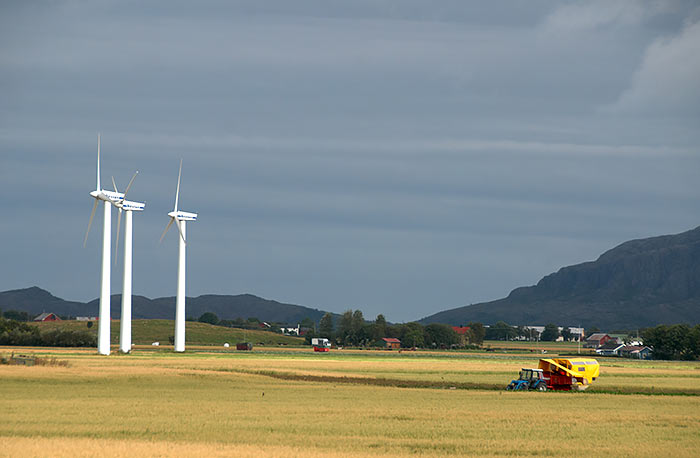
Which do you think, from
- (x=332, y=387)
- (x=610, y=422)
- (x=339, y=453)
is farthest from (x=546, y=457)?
(x=332, y=387)

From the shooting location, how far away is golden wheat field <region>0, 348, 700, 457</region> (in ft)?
147

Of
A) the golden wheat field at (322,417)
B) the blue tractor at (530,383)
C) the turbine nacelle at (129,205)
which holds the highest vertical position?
the turbine nacelle at (129,205)

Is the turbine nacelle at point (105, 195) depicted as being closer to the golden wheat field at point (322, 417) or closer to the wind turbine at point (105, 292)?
the wind turbine at point (105, 292)

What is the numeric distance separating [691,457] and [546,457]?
656cm

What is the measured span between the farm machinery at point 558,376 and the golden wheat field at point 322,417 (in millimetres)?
1742

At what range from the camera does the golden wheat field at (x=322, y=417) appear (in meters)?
44.9

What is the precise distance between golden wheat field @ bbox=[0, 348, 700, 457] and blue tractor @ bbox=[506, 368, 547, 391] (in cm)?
152

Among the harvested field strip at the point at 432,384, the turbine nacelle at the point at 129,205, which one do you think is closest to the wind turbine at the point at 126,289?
the turbine nacelle at the point at 129,205

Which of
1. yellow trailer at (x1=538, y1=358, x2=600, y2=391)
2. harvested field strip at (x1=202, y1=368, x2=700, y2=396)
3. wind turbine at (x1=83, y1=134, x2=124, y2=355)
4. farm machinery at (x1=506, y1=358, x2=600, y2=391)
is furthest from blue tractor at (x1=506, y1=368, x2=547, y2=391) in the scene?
wind turbine at (x1=83, y1=134, x2=124, y2=355)

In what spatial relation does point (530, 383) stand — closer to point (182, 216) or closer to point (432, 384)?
point (432, 384)

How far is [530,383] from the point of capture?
86.2 metres

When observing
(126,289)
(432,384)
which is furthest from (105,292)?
(432,384)

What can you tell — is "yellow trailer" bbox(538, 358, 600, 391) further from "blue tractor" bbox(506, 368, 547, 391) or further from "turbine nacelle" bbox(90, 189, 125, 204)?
"turbine nacelle" bbox(90, 189, 125, 204)

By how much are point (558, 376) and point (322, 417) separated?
38492 mm
